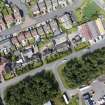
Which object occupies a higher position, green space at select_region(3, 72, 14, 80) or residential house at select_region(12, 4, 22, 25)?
residential house at select_region(12, 4, 22, 25)

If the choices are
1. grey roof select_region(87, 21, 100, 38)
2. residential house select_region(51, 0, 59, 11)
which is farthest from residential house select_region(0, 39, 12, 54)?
grey roof select_region(87, 21, 100, 38)

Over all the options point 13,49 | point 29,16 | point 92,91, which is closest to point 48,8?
Result: point 29,16

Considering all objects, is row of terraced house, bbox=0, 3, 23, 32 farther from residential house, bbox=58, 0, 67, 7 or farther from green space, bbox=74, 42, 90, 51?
green space, bbox=74, 42, 90, 51

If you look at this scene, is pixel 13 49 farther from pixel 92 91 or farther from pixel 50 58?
pixel 92 91

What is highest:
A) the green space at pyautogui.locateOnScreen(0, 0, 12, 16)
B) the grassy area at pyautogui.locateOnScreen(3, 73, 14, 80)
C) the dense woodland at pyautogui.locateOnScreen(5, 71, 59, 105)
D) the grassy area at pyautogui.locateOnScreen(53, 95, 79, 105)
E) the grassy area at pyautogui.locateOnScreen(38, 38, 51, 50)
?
the green space at pyautogui.locateOnScreen(0, 0, 12, 16)

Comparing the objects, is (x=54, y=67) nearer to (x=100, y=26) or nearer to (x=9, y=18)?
(x=100, y=26)

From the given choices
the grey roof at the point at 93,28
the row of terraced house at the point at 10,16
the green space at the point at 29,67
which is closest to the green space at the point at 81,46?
the grey roof at the point at 93,28
